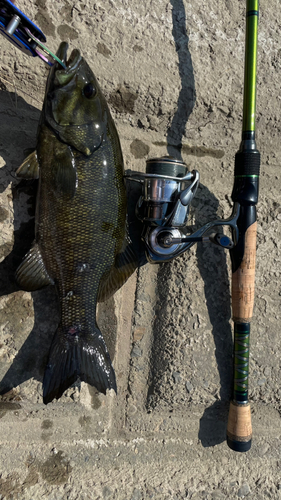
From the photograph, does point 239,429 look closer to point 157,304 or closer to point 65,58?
point 157,304

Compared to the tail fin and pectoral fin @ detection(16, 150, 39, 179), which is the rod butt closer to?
the tail fin

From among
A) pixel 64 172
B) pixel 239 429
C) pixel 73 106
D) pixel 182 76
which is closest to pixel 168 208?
pixel 64 172

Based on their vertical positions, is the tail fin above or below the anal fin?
below

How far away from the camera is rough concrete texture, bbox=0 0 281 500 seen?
166 cm

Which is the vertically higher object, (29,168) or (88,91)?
(88,91)

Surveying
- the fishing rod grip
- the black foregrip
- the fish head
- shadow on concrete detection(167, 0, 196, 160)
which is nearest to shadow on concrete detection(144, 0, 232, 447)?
shadow on concrete detection(167, 0, 196, 160)

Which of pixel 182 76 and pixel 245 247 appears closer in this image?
pixel 245 247

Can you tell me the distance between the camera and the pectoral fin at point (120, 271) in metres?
1.65

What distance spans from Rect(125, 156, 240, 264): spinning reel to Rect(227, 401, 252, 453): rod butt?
77cm

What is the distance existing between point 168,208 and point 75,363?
78 cm

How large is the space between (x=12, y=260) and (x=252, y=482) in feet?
5.31

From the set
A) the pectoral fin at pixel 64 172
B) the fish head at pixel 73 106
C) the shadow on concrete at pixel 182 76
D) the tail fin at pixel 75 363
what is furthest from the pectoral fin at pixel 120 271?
the shadow on concrete at pixel 182 76

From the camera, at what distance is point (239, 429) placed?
1.66m

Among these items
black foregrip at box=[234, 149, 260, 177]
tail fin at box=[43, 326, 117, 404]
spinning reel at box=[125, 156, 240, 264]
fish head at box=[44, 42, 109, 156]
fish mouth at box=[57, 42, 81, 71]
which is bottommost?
tail fin at box=[43, 326, 117, 404]
